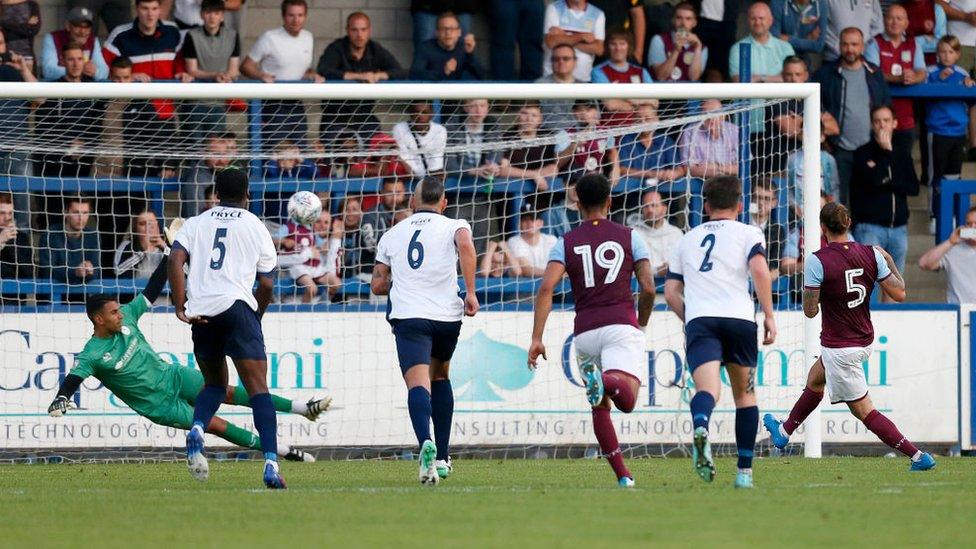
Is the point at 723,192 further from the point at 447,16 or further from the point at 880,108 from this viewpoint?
the point at 880,108

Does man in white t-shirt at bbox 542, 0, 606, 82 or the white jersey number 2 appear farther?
man in white t-shirt at bbox 542, 0, 606, 82

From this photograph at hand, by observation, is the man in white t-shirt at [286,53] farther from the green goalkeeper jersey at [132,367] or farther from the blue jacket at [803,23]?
the blue jacket at [803,23]

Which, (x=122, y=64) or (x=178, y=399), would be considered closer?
(x=178, y=399)

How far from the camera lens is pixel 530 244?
14.7 m

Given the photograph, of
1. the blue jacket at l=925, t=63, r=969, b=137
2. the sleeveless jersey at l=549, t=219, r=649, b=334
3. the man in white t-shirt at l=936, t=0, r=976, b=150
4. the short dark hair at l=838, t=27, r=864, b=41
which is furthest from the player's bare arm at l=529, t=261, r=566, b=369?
the man in white t-shirt at l=936, t=0, r=976, b=150

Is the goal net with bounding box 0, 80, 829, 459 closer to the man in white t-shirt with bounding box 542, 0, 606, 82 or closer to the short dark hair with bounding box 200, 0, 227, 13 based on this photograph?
the short dark hair with bounding box 200, 0, 227, 13

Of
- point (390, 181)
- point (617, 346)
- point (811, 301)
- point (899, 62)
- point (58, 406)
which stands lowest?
point (58, 406)

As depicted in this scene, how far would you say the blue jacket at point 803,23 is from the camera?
57.7ft

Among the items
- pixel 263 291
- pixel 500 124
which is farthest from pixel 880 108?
pixel 263 291

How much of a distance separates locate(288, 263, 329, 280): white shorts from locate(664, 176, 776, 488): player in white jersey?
6037 mm

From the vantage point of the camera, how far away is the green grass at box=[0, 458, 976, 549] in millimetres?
6723

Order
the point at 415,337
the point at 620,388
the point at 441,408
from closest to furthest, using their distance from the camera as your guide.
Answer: the point at 620,388, the point at 415,337, the point at 441,408

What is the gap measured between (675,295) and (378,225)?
5.93 metres

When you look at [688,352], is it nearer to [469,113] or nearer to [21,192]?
[469,113]
